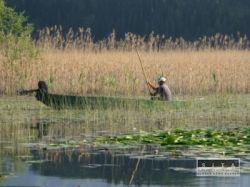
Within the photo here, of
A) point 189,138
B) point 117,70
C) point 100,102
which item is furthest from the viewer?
point 117,70

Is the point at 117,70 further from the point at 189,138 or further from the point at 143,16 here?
the point at 143,16

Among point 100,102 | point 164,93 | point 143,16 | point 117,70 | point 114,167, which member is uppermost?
point 143,16

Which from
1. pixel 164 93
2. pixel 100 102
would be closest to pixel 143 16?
pixel 164 93

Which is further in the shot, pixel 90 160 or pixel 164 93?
pixel 164 93

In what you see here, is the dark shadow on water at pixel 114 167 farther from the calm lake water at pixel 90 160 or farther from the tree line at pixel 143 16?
the tree line at pixel 143 16

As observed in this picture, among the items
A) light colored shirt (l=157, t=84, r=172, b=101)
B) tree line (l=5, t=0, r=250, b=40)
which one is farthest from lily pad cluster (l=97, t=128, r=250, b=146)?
tree line (l=5, t=0, r=250, b=40)

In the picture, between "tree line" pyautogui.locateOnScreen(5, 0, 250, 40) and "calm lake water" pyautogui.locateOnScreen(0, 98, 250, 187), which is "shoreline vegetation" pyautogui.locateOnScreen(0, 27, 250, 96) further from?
"tree line" pyautogui.locateOnScreen(5, 0, 250, 40)

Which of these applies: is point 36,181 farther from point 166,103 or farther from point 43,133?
point 166,103

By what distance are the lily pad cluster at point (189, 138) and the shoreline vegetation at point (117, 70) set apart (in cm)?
705

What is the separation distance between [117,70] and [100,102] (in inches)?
134

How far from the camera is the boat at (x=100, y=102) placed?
59.0 ft

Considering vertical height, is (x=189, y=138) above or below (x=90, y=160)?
above

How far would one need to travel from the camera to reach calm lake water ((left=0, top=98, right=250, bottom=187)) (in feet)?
34.0

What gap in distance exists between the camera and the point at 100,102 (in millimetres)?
18141
